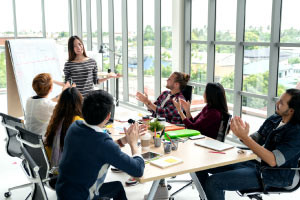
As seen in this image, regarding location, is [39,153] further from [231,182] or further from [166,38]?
[166,38]

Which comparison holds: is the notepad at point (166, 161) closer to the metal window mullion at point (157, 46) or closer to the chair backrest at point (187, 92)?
the chair backrest at point (187, 92)

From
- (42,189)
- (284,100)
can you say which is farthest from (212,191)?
(42,189)

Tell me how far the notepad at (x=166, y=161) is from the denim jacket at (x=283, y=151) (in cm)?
69

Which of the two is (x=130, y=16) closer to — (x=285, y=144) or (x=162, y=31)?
(x=162, y=31)

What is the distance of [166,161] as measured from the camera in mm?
2426

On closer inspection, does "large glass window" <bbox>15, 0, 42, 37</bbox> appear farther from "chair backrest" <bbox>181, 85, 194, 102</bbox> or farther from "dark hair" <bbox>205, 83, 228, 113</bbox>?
"dark hair" <bbox>205, 83, 228, 113</bbox>

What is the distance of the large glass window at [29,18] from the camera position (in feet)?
30.2

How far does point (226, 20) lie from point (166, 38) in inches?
60.7

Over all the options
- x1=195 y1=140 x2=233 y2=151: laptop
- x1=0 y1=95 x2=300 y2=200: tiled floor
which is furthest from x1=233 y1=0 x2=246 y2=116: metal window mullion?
x1=195 y1=140 x2=233 y2=151: laptop

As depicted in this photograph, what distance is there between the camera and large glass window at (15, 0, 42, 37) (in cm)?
921

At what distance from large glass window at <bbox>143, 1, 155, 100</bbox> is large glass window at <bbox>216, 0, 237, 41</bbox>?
5.88 ft

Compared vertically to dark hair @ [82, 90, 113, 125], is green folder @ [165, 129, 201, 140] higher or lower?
lower

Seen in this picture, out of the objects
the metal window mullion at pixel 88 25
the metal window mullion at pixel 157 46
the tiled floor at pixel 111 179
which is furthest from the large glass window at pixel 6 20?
the tiled floor at pixel 111 179

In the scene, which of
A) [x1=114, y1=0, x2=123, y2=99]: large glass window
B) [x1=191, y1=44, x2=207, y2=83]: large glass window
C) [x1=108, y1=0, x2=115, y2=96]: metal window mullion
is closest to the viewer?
[x1=191, y1=44, x2=207, y2=83]: large glass window
